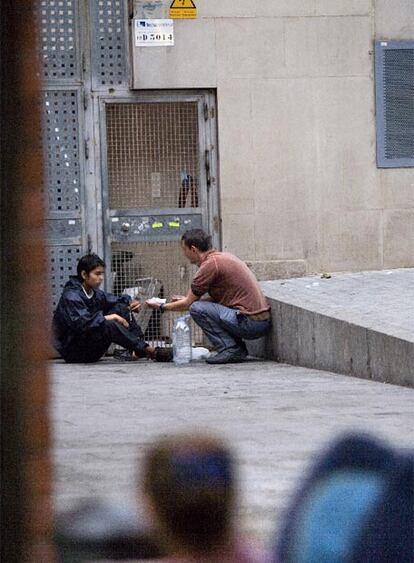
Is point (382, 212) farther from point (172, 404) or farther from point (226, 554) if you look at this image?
point (226, 554)

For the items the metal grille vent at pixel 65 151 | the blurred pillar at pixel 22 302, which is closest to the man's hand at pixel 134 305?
the metal grille vent at pixel 65 151

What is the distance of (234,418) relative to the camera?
5.83 metres

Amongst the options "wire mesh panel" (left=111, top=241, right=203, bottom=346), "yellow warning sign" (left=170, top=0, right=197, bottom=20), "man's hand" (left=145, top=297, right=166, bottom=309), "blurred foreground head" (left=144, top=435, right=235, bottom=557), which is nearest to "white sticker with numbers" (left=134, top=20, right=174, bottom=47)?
"yellow warning sign" (left=170, top=0, right=197, bottom=20)

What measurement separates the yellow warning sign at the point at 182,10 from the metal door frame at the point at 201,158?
70 cm

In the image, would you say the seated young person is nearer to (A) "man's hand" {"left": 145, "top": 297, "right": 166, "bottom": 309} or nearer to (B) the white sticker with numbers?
(A) "man's hand" {"left": 145, "top": 297, "right": 166, "bottom": 309}

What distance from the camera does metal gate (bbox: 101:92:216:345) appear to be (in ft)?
37.7

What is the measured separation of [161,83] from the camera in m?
11.5

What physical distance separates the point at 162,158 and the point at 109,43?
121cm

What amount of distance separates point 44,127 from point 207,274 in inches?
353

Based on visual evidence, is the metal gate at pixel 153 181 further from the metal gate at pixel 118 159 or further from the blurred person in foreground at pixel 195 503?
the blurred person in foreground at pixel 195 503

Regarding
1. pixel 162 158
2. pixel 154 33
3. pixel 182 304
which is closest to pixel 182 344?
pixel 182 304

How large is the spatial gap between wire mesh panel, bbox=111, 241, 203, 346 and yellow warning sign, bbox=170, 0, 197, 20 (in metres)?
2.12

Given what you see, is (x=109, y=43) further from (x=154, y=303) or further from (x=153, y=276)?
(x=154, y=303)

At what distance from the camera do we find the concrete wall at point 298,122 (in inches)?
457
